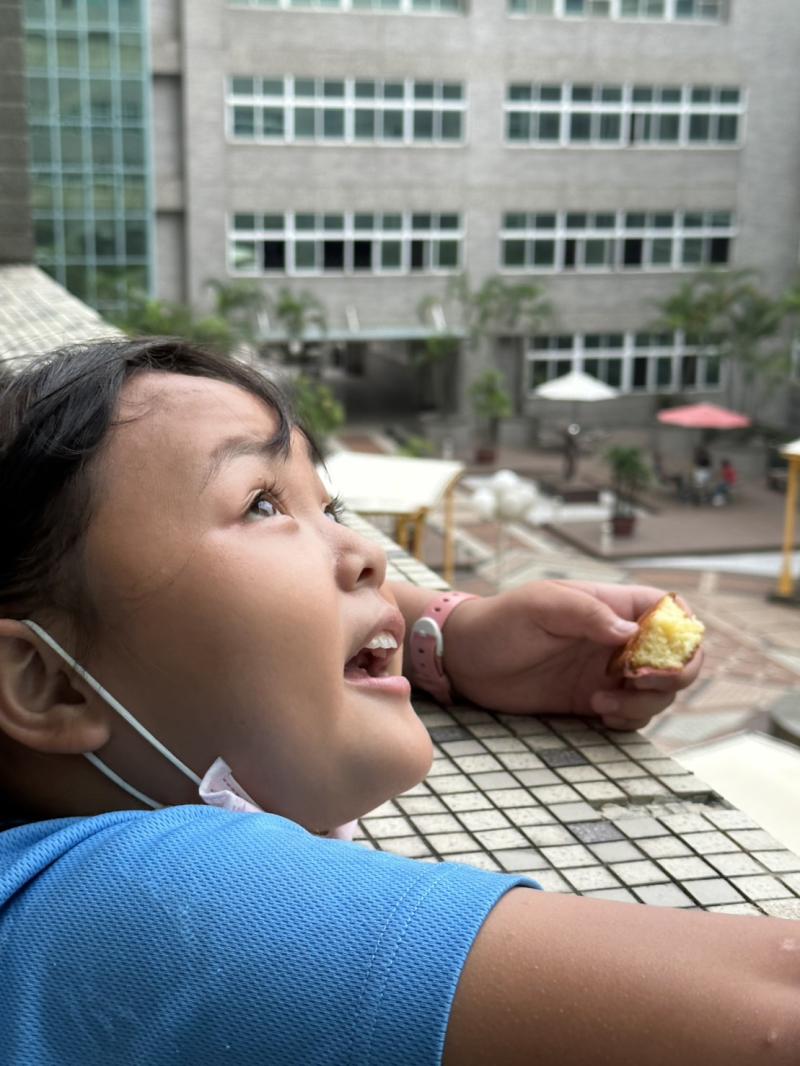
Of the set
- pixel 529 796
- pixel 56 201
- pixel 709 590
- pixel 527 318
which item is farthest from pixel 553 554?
pixel 529 796

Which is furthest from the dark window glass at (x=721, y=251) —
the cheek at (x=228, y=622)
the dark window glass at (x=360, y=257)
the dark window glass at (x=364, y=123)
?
the cheek at (x=228, y=622)

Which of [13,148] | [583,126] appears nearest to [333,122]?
[583,126]

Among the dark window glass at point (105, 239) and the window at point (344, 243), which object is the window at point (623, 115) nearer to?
the window at point (344, 243)

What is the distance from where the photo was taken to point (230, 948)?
110 centimetres

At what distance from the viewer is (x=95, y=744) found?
138 centimetres

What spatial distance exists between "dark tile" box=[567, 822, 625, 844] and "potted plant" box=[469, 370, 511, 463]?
30.2 m

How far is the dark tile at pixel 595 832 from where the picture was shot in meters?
2.13

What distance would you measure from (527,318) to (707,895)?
33.8m

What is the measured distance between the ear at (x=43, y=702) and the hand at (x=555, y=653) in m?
1.15

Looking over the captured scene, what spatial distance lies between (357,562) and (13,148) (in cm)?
982

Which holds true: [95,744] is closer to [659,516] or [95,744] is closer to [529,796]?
[529,796]

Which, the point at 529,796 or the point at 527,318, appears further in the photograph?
the point at 527,318

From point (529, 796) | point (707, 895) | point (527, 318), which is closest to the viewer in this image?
point (707, 895)

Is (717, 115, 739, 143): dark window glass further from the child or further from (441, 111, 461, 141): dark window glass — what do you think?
the child
